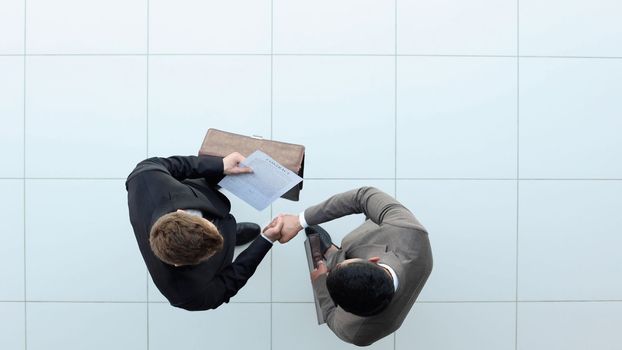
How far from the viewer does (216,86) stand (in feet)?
7.97

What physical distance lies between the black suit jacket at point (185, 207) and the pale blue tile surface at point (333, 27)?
86cm

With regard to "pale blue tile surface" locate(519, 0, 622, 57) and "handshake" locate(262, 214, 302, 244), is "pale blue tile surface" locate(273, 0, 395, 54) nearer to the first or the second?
"pale blue tile surface" locate(519, 0, 622, 57)

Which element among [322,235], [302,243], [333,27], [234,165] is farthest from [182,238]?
[333,27]

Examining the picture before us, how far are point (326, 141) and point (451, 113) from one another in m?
0.63

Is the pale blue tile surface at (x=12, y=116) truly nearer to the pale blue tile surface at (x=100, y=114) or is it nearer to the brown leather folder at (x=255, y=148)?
the pale blue tile surface at (x=100, y=114)

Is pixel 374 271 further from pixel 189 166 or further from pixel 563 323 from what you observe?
pixel 563 323

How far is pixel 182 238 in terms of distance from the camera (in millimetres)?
1426

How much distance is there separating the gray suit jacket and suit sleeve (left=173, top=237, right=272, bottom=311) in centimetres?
27

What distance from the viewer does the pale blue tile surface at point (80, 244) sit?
244cm

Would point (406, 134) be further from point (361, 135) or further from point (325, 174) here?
point (325, 174)

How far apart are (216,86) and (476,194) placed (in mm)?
1390

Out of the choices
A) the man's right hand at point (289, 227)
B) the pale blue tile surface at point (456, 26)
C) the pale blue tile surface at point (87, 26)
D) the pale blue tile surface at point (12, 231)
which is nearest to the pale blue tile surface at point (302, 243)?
the man's right hand at point (289, 227)

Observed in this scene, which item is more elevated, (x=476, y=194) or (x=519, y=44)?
(x=519, y=44)

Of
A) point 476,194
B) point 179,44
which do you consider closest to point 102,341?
point 179,44
